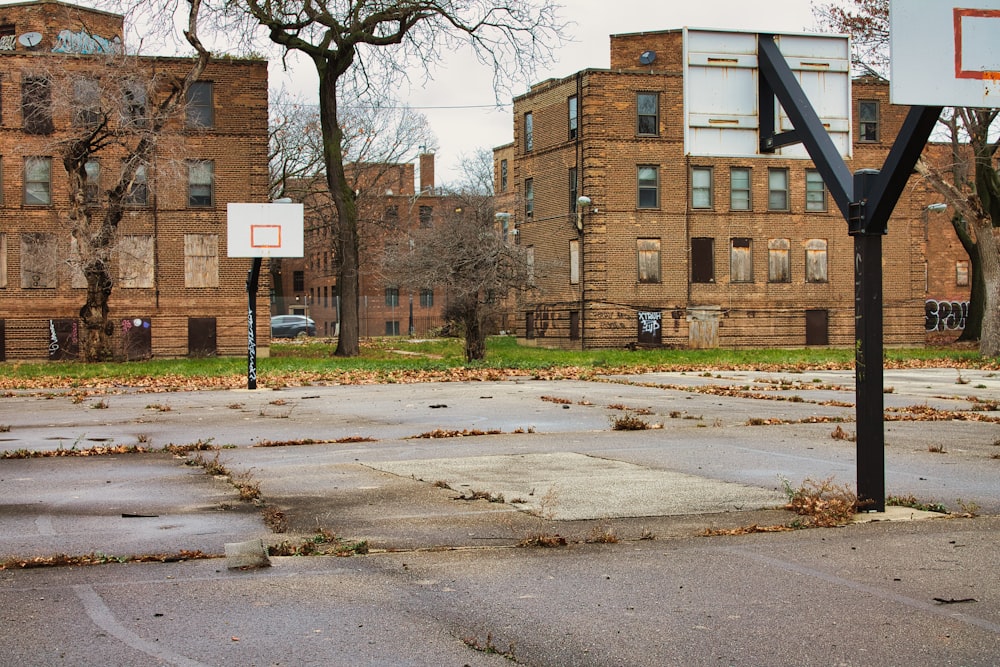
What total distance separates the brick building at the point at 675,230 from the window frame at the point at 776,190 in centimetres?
5

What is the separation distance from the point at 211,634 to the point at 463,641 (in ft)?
3.82

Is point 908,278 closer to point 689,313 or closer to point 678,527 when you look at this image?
point 689,313

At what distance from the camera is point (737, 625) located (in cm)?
515

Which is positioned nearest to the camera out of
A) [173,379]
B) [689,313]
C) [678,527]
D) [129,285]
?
[678,527]

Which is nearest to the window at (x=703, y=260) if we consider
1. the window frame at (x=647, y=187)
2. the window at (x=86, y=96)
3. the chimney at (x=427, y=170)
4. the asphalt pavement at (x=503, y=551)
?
the window frame at (x=647, y=187)

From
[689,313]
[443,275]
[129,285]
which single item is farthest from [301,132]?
[443,275]

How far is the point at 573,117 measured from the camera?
49250 mm

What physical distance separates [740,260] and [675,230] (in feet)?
11.0

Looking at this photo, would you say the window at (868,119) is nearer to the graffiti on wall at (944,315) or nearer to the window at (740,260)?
the window at (740,260)

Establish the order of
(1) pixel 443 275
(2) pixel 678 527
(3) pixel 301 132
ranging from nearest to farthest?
(2) pixel 678 527
(1) pixel 443 275
(3) pixel 301 132

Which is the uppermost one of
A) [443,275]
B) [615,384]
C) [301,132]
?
[301,132]

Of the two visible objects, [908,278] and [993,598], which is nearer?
[993,598]

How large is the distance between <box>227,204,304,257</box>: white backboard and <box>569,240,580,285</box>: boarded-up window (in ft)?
78.8

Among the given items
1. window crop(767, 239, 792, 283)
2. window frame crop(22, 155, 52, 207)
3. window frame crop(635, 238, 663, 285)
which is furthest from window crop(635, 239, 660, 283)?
window frame crop(22, 155, 52, 207)
